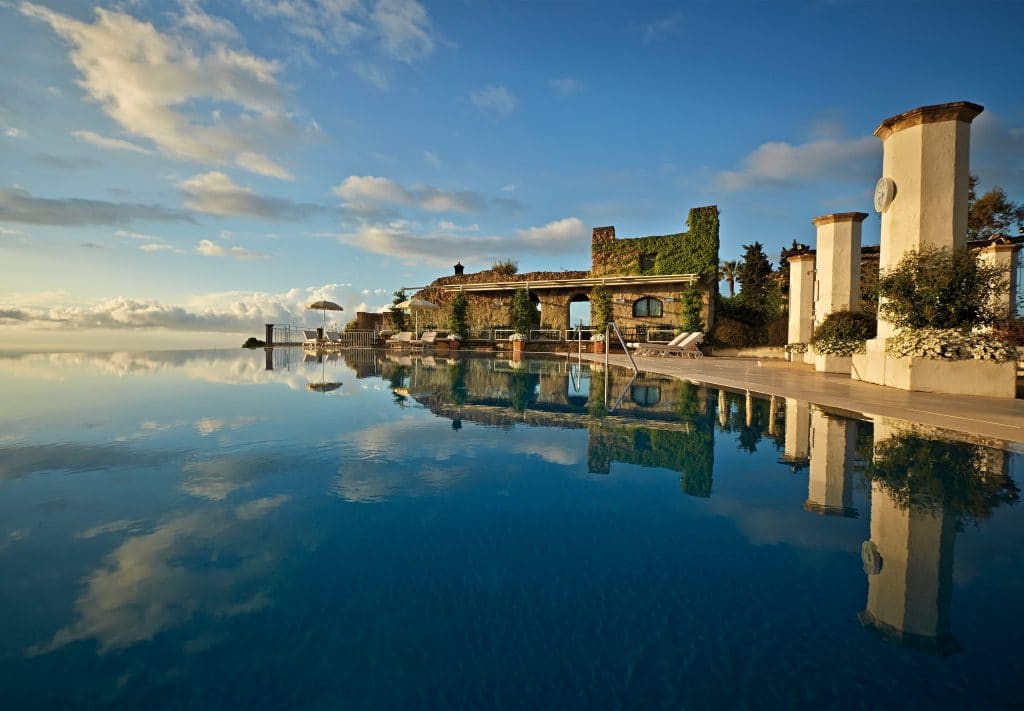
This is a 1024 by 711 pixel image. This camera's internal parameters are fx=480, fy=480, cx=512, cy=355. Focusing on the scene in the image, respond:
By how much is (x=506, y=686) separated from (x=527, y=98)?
14027 millimetres

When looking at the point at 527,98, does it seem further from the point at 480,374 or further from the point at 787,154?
the point at 787,154

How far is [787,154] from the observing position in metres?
19.2

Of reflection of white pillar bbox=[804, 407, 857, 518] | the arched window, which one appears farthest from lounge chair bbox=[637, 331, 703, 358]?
reflection of white pillar bbox=[804, 407, 857, 518]

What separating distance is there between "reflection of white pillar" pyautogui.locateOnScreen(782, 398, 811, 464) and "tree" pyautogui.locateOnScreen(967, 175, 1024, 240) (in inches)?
907

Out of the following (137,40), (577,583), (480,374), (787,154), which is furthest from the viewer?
(787,154)

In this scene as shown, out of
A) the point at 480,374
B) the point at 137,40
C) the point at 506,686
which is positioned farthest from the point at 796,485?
the point at 137,40

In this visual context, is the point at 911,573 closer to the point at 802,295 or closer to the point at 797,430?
the point at 797,430

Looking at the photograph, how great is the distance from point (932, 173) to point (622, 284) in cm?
1597

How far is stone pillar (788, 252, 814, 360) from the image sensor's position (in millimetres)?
15688

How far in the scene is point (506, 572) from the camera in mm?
2189

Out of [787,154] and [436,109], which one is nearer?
[436,109]

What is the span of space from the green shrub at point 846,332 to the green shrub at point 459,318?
1728 centimetres

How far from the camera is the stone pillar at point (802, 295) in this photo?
15.7 metres

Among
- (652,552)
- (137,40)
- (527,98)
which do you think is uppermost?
(527,98)
